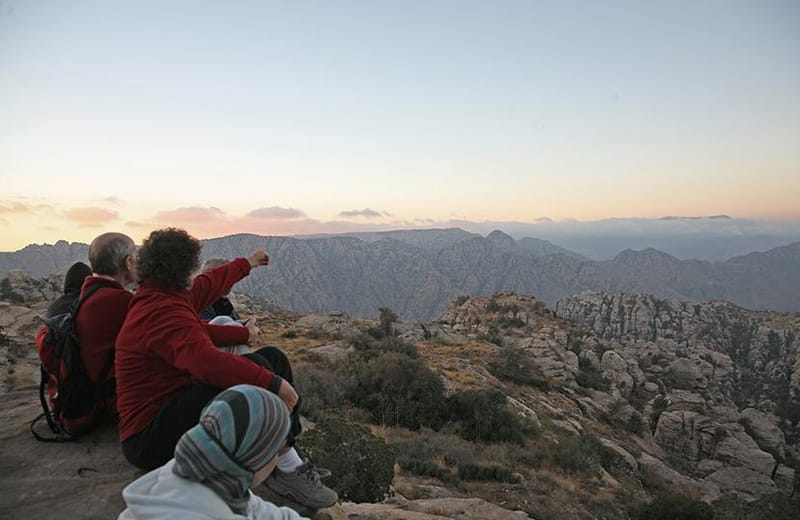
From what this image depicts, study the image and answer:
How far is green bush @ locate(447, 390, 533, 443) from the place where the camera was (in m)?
13.4

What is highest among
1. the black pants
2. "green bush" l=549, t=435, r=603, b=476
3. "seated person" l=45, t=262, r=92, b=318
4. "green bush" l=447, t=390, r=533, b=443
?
"seated person" l=45, t=262, r=92, b=318

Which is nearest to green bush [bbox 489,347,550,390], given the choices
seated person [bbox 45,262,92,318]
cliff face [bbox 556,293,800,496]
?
cliff face [bbox 556,293,800,496]

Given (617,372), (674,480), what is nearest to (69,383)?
(674,480)

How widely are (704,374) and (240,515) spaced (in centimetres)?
4177

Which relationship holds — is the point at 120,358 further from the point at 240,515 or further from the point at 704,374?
the point at 704,374

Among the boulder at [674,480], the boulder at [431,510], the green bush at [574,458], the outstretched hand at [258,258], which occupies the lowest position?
the boulder at [674,480]

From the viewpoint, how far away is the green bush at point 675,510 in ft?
29.7

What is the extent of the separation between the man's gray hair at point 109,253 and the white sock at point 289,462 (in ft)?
6.25

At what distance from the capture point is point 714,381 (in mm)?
36938

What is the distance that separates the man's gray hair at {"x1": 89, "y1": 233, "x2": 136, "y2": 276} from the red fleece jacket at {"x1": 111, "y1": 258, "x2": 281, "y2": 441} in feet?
2.36

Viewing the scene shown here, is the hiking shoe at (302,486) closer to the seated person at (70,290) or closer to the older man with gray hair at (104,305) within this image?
the older man with gray hair at (104,305)

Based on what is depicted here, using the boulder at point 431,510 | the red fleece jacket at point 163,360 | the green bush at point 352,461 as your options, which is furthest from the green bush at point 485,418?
the red fleece jacket at point 163,360

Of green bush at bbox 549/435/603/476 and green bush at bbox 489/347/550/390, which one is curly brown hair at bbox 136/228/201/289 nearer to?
green bush at bbox 549/435/603/476

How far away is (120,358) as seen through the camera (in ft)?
10.0
